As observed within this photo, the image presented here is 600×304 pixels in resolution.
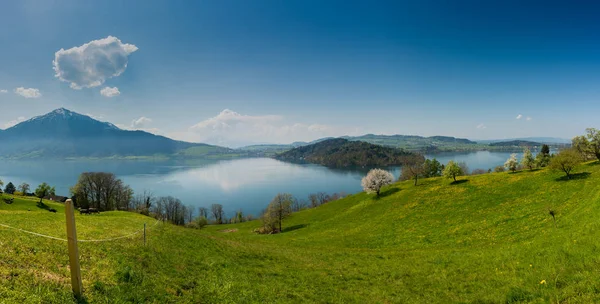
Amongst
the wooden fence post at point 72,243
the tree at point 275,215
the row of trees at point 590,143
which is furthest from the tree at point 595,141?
the wooden fence post at point 72,243

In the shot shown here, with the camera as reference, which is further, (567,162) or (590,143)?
(590,143)

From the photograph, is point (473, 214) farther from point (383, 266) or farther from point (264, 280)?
point (264, 280)

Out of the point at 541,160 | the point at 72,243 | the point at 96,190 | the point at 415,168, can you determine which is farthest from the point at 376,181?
the point at 96,190

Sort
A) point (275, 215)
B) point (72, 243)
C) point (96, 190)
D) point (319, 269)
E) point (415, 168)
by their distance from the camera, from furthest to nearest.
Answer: point (96, 190) → point (415, 168) → point (275, 215) → point (319, 269) → point (72, 243)

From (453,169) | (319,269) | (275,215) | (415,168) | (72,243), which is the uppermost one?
(72,243)

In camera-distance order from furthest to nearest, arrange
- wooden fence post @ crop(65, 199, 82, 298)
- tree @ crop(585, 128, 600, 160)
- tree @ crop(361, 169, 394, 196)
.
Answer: tree @ crop(361, 169, 394, 196), tree @ crop(585, 128, 600, 160), wooden fence post @ crop(65, 199, 82, 298)

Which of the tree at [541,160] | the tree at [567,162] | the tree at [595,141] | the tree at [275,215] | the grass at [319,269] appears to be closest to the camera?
the grass at [319,269]

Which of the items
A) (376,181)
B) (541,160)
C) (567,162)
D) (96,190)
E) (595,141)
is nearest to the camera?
(567,162)

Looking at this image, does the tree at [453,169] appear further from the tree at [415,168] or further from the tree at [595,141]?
the tree at [595,141]

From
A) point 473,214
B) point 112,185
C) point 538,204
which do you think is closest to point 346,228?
point 473,214

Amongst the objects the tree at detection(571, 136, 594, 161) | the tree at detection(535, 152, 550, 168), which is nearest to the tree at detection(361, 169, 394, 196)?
the tree at detection(535, 152, 550, 168)

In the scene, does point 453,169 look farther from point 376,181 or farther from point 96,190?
point 96,190

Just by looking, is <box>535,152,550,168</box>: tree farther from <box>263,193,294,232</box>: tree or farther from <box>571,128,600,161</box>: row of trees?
<box>263,193,294,232</box>: tree

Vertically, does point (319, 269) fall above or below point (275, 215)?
above
